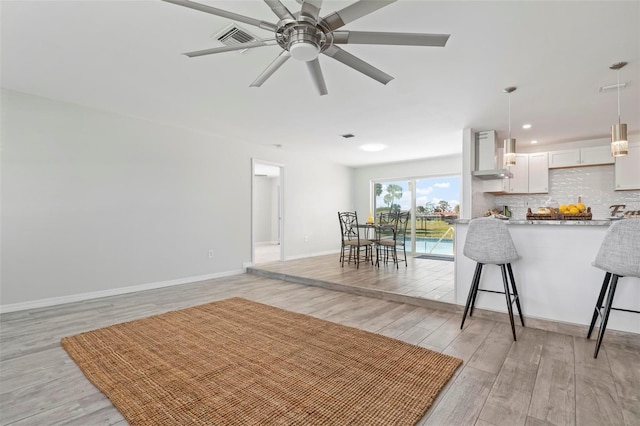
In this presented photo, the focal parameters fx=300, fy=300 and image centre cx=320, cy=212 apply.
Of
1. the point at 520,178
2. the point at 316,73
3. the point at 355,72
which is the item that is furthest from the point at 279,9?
the point at 520,178

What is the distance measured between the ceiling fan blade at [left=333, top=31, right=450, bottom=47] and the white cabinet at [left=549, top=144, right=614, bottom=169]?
16.1 ft

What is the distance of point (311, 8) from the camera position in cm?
154

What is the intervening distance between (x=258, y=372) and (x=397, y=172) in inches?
258

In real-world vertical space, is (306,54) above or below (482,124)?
below

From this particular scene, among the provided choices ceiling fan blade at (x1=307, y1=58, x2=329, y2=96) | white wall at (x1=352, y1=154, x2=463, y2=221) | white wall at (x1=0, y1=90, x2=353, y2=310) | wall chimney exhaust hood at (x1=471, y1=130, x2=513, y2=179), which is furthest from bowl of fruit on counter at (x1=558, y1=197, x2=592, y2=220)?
white wall at (x1=0, y1=90, x2=353, y2=310)

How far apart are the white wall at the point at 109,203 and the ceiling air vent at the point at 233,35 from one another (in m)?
2.70

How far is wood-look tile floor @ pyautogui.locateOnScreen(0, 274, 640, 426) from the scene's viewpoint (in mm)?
1628

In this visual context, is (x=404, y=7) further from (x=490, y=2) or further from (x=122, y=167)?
(x=122, y=167)

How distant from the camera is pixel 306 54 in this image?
1786mm

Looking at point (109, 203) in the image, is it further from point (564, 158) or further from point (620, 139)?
point (564, 158)

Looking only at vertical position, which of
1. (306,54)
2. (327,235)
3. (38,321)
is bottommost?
(38,321)

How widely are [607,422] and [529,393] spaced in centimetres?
34

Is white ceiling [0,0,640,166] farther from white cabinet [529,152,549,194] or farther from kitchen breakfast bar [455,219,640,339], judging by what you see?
kitchen breakfast bar [455,219,640,339]

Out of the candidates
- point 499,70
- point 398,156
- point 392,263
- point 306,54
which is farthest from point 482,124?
point 306,54
